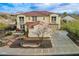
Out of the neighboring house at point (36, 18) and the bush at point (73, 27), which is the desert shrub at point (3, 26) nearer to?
the neighboring house at point (36, 18)

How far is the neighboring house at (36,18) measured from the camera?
1829 mm

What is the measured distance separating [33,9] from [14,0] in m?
0.18

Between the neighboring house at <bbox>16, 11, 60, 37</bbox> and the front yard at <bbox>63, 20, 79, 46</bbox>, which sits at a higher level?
the neighboring house at <bbox>16, 11, 60, 37</bbox>

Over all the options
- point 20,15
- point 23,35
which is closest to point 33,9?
point 20,15

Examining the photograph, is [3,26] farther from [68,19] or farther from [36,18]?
[68,19]

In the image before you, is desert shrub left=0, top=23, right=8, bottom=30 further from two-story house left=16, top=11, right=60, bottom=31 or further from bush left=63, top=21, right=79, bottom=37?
bush left=63, top=21, right=79, bottom=37

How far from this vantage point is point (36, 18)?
6.01 feet

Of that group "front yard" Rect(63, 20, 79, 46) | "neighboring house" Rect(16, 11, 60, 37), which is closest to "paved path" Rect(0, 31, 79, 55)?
"front yard" Rect(63, 20, 79, 46)

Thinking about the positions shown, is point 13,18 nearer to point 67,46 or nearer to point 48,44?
point 48,44

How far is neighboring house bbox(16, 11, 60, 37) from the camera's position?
6.00 feet

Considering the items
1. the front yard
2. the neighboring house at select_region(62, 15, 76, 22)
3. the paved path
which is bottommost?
the paved path

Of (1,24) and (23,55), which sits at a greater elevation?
(1,24)

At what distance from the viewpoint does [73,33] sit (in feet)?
6.02

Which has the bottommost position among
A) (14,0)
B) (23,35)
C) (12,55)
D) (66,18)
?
(12,55)
